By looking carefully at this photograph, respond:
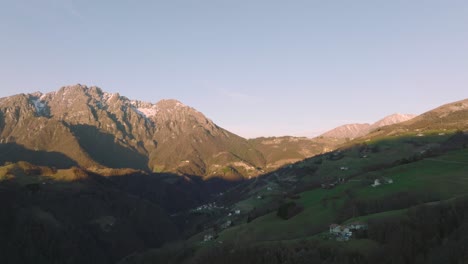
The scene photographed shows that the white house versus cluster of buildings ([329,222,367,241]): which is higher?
the white house

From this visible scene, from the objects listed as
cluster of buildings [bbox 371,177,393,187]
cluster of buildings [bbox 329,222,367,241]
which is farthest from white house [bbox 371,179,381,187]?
cluster of buildings [bbox 329,222,367,241]

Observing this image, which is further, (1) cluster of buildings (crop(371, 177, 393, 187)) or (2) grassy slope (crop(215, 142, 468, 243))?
(1) cluster of buildings (crop(371, 177, 393, 187))

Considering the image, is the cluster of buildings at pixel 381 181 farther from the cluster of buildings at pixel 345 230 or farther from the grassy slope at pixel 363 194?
the cluster of buildings at pixel 345 230

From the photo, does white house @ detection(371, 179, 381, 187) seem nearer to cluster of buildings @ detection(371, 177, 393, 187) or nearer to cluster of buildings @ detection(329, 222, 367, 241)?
cluster of buildings @ detection(371, 177, 393, 187)

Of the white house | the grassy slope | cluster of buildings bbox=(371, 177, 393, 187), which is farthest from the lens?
the white house

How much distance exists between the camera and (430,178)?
380ft

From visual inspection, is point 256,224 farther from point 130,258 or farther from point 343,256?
point 130,258

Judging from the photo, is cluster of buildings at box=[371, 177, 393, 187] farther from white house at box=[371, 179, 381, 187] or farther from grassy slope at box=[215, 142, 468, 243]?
grassy slope at box=[215, 142, 468, 243]

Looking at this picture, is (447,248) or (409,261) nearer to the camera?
(447,248)

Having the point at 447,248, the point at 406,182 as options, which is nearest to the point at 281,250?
the point at 447,248

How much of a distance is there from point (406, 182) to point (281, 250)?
57.3 m

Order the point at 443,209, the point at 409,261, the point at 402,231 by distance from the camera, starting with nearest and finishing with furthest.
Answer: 1. the point at 409,261
2. the point at 402,231
3. the point at 443,209

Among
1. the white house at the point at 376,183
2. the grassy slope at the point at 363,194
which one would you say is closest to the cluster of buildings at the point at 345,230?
the grassy slope at the point at 363,194

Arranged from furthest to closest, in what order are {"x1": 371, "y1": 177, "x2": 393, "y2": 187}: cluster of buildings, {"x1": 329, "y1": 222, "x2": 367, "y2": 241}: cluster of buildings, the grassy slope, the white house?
1. the white house
2. {"x1": 371, "y1": 177, "x2": 393, "y2": 187}: cluster of buildings
3. the grassy slope
4. {"x1": 329, "y1": 222, "x2": 367, "y2": 241}: cluster of buildings
